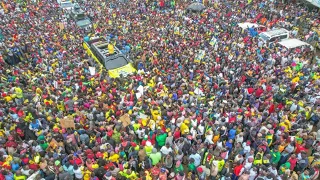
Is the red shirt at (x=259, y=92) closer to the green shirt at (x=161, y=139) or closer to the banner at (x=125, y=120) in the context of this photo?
the green shirt at (x=161, y=139)

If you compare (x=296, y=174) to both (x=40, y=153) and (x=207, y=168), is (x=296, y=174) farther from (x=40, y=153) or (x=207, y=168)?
(x=40, y=153)

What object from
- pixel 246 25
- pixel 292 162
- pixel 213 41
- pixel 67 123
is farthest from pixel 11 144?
pixel 246 25

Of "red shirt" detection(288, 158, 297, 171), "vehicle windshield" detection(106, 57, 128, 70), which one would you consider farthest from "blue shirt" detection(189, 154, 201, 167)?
"vehicle windshield" detection(106, 57, 128, 70)

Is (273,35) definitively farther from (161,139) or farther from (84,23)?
(84,23)

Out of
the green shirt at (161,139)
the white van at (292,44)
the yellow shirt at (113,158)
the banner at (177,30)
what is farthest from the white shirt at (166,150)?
the banner at (177,30)

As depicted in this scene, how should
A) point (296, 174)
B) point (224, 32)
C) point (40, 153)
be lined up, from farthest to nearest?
point (224, 32), point (40, 153), point (296, 174)

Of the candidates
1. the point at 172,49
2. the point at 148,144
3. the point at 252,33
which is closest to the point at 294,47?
the point at 252,33
